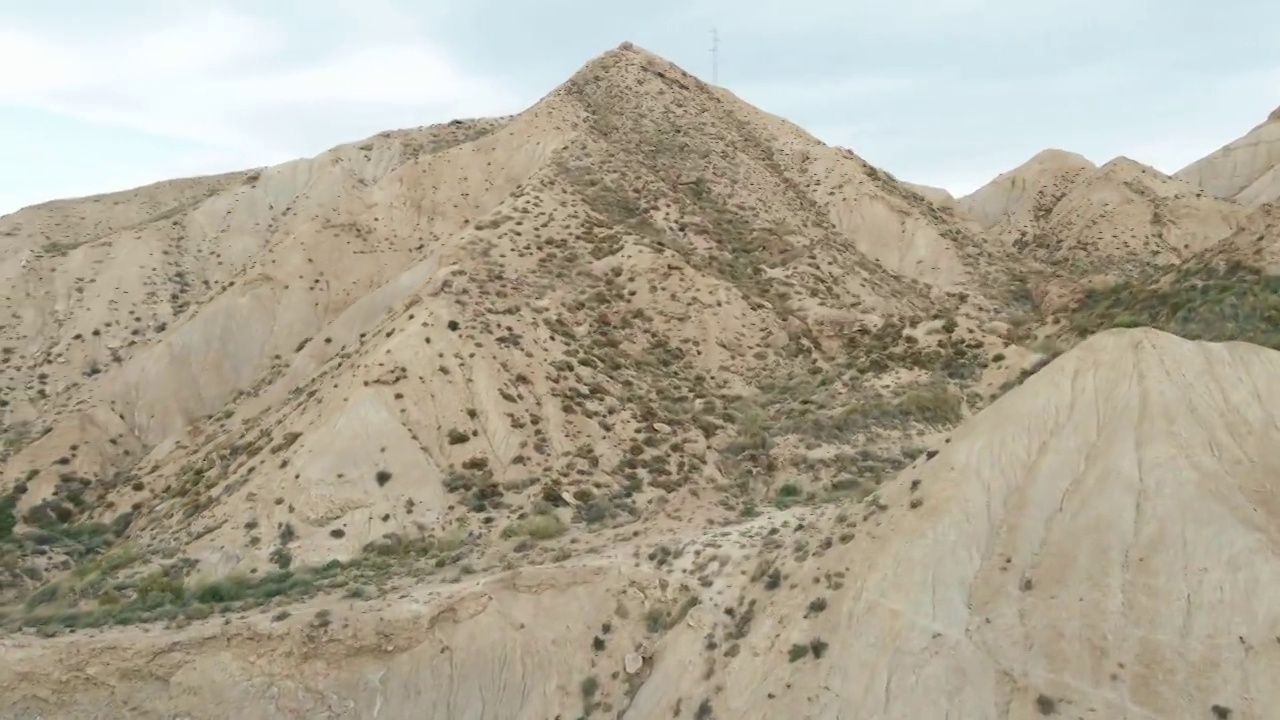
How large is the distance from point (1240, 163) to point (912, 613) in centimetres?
8634

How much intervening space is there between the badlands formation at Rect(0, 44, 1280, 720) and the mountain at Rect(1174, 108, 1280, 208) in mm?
40796

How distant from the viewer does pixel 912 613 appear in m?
15.8

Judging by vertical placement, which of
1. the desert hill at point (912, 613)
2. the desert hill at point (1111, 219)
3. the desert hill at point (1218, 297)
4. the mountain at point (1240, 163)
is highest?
the mountain at point (1240, 163)

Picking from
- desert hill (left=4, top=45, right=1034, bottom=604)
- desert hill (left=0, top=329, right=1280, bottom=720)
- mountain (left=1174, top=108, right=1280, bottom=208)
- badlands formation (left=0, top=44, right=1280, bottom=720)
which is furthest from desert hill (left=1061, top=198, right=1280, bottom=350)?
mountain (left=1174, top=108, right=1280, bottom=208)

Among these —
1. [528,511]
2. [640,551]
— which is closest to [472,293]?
[528,511]

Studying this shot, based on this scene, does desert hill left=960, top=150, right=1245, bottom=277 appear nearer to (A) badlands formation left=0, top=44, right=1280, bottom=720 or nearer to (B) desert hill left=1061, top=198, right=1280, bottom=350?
(A) badlands formation left=0, top=44, right=1280, bottom=720

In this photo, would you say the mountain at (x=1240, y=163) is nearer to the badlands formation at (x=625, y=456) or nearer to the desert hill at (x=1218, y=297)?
the badlands formation at (x=625, y=456)

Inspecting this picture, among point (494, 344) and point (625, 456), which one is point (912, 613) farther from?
point (494, 344)

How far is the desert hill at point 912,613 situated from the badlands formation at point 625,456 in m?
0.07

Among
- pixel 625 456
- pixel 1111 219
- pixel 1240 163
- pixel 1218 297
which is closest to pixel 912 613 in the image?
pixel 625 456

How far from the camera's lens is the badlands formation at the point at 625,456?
50.8 ft

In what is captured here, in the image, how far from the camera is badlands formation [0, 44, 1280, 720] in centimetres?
1549

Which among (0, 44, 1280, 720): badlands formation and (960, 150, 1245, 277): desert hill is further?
(960, 150, 1245, 277): desert hill

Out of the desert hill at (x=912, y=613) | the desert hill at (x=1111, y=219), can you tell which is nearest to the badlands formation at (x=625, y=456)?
the desert hill at (x=912, y=613)
